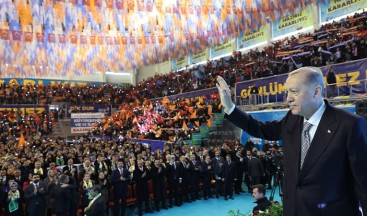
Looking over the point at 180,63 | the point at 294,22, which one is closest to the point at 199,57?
the point at 180,63

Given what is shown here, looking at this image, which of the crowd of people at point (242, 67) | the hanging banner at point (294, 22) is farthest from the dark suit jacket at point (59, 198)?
the hanging banner at point (294, 22)

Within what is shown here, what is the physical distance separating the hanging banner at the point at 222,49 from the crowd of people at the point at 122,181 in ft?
55.8

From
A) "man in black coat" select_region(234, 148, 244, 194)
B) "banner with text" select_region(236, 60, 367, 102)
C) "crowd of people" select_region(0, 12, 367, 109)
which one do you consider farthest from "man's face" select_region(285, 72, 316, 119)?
"crowd of people" select_region(0, 12, 367, 109)

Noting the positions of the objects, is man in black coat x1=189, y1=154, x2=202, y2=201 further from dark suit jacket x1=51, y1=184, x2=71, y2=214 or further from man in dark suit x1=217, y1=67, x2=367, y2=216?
man in dark suit x1=217, y1=67, x2=367, y2=216

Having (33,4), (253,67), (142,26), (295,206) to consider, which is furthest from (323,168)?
(253,67)

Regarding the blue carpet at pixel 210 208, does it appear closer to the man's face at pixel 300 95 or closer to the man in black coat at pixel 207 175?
the man in black coat at pixel 207 175

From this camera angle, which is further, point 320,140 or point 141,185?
point 141,185

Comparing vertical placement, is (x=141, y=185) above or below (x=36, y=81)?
below

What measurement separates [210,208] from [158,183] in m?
1.73

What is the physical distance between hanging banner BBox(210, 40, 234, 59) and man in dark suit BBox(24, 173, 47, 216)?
22.3 meters

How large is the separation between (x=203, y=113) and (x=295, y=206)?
1573 cm

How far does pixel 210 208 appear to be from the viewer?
372 inches

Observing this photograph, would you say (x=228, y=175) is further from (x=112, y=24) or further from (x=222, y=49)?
(x=222, y=49)

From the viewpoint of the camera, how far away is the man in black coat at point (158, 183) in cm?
934
